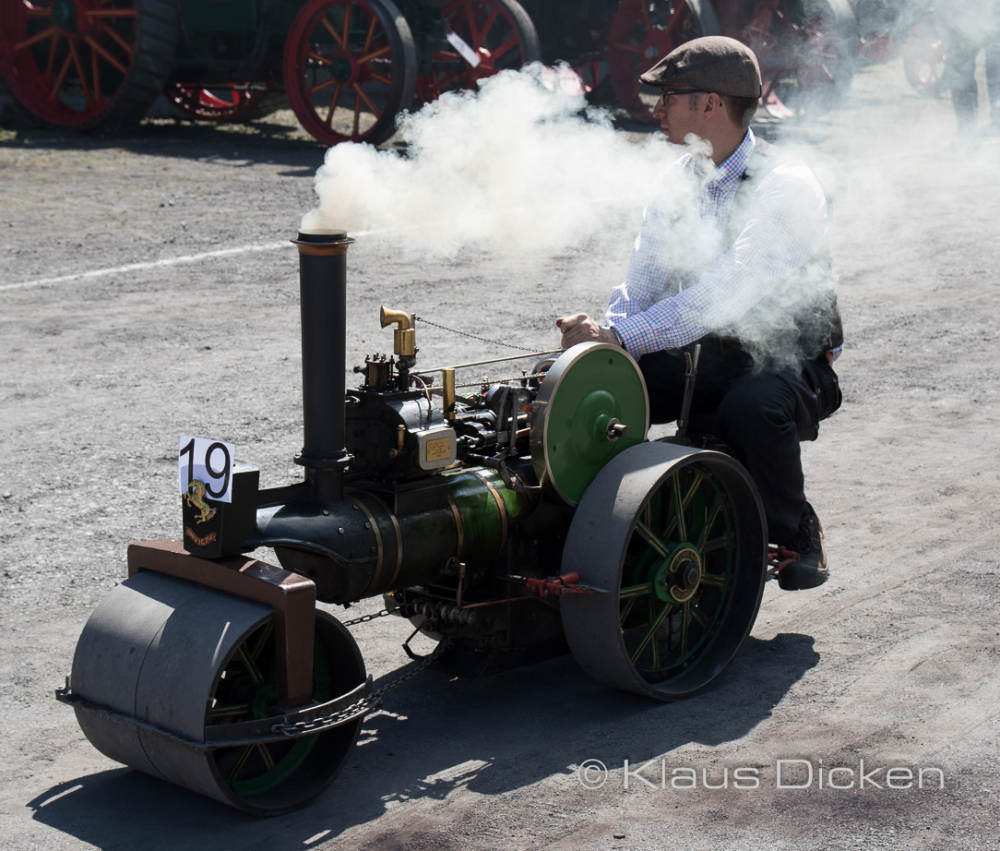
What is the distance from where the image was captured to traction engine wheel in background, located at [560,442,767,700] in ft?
12.1

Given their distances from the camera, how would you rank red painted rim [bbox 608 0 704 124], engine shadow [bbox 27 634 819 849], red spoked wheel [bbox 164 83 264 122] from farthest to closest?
red painted rim [bbox 608 0 704 124] < red spoked wheel [bbox 164 83 264 122] < engine shadow [bbox 27 634 819 849]

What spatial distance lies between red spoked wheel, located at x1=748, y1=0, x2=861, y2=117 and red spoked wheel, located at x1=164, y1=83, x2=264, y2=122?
5302 millimetres

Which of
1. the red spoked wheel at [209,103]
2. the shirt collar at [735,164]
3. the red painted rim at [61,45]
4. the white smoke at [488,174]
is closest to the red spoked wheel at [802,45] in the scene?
the red spoked wheel at [209,103]

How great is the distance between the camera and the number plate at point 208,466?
10.6 feet

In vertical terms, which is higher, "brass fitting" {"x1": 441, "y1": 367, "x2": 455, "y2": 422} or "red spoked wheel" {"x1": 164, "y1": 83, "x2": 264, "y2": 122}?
"red spoked wheel" {"x1": 164, "y1": 83, "x2": 264, "y2": 122}

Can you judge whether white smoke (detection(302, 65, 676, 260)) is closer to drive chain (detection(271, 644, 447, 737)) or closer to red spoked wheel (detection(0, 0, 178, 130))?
drive chain (detection(271, 644, 447, 737))

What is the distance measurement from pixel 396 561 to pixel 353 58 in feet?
34.6

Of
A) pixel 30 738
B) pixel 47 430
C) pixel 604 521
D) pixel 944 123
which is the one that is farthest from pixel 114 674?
pixel 944 123

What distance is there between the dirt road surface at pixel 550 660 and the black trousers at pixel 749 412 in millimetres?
425

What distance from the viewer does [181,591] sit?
3.27m

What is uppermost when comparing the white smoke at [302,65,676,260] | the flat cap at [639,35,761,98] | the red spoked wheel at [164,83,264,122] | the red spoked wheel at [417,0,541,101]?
the red spoked wheel at [417,0,541,101]

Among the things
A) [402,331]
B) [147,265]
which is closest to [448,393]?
[402,331]

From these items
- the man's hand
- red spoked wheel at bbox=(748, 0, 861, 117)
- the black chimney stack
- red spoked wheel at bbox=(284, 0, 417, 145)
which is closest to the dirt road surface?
the black chimney stack

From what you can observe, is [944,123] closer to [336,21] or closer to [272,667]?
[336,21]
